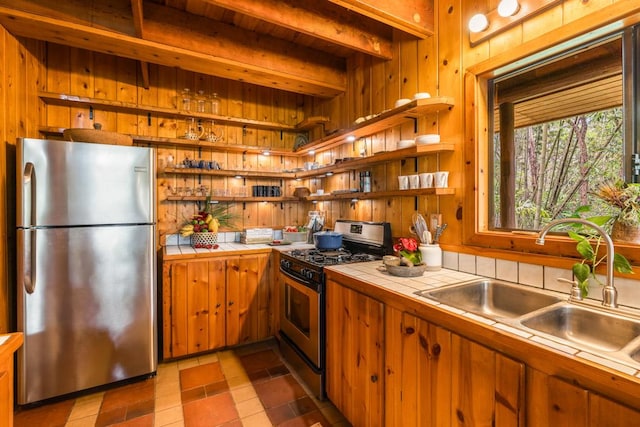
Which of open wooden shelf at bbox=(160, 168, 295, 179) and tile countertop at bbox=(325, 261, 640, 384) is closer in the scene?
tile countertop at bbox=(325, 261, 640, 384)

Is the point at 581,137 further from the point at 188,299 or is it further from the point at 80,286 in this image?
the point at 80,286

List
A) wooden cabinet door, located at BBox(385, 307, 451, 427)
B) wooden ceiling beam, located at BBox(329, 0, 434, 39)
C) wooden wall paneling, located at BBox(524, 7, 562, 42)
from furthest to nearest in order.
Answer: wooden ceiling beam, located at BBox(329, 0, 434, 39), wooden wall paneling, located at BBox(524, 7, 562, 42), wooden cabinet door, located at BBox(385, 307, 451, 427)

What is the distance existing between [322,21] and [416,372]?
89.8 inches

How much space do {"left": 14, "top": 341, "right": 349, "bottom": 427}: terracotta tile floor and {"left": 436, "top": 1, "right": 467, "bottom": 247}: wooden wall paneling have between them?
1.41 meters

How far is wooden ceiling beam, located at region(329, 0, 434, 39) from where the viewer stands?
5.94ft

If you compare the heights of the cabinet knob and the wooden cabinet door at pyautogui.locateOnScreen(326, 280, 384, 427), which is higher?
the cabinet knob

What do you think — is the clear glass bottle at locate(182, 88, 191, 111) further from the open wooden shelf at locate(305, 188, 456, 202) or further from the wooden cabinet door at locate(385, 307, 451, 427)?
the wooden cabinet door at locate(385, 307, 451, 427)

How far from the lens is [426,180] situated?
1.92m

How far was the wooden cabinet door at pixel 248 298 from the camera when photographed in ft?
8.69

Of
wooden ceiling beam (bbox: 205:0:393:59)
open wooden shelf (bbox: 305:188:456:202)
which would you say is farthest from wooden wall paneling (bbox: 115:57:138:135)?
open wooden shelf (bbox: 305:188:456:202)

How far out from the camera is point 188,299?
249cm

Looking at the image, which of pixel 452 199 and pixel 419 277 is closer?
pixel 419 277

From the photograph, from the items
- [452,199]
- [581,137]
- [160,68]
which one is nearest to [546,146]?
[581,137]

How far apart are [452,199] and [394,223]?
0.54 metres
